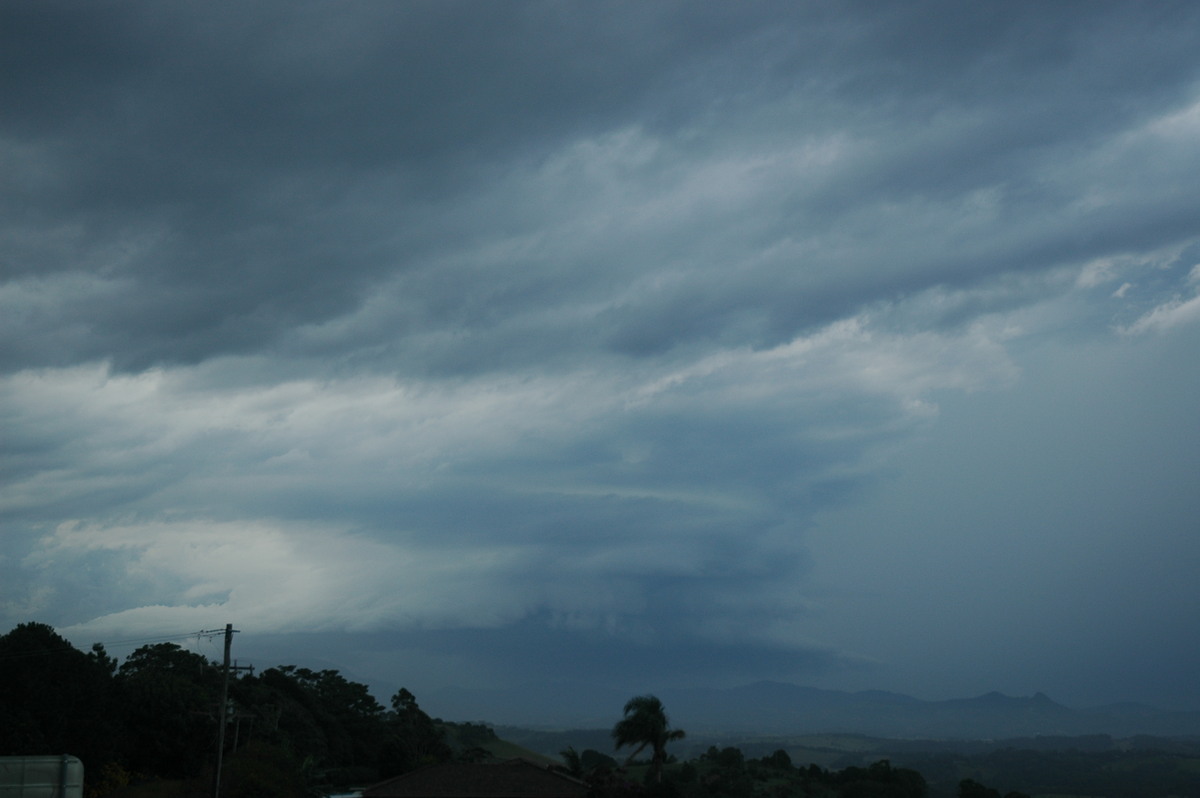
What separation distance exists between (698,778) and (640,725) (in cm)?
3593

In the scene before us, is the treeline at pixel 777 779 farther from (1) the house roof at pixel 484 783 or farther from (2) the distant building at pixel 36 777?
(2) the distant building at pixel 36 777

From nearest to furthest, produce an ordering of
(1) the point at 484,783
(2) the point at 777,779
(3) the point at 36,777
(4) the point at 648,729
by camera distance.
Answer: (3) the point at 36,777
(1) the point at 484,783
(4) the point at 648,729
(2) the point at 777,779

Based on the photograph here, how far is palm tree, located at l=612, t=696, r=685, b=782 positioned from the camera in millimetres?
78000

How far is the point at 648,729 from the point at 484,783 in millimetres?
24579

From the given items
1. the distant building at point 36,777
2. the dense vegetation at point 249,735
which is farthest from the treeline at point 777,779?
the distant building at point 36,777

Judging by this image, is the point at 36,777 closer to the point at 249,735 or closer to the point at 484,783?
the point at 484,783

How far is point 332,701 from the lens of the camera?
389 ft

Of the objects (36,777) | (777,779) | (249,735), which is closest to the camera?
(36,777)

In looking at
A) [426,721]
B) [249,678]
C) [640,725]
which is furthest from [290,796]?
[426,721]

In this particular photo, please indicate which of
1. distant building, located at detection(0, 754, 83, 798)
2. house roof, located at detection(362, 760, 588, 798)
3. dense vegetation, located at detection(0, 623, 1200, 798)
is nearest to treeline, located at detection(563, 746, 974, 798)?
dense vegetation, located at detection(0, 623, 1200, 798)

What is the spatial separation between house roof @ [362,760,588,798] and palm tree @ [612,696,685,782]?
20.8m

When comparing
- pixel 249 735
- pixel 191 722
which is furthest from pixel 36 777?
pixel 249 735

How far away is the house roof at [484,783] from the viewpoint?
5662cm

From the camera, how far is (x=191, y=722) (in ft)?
265
